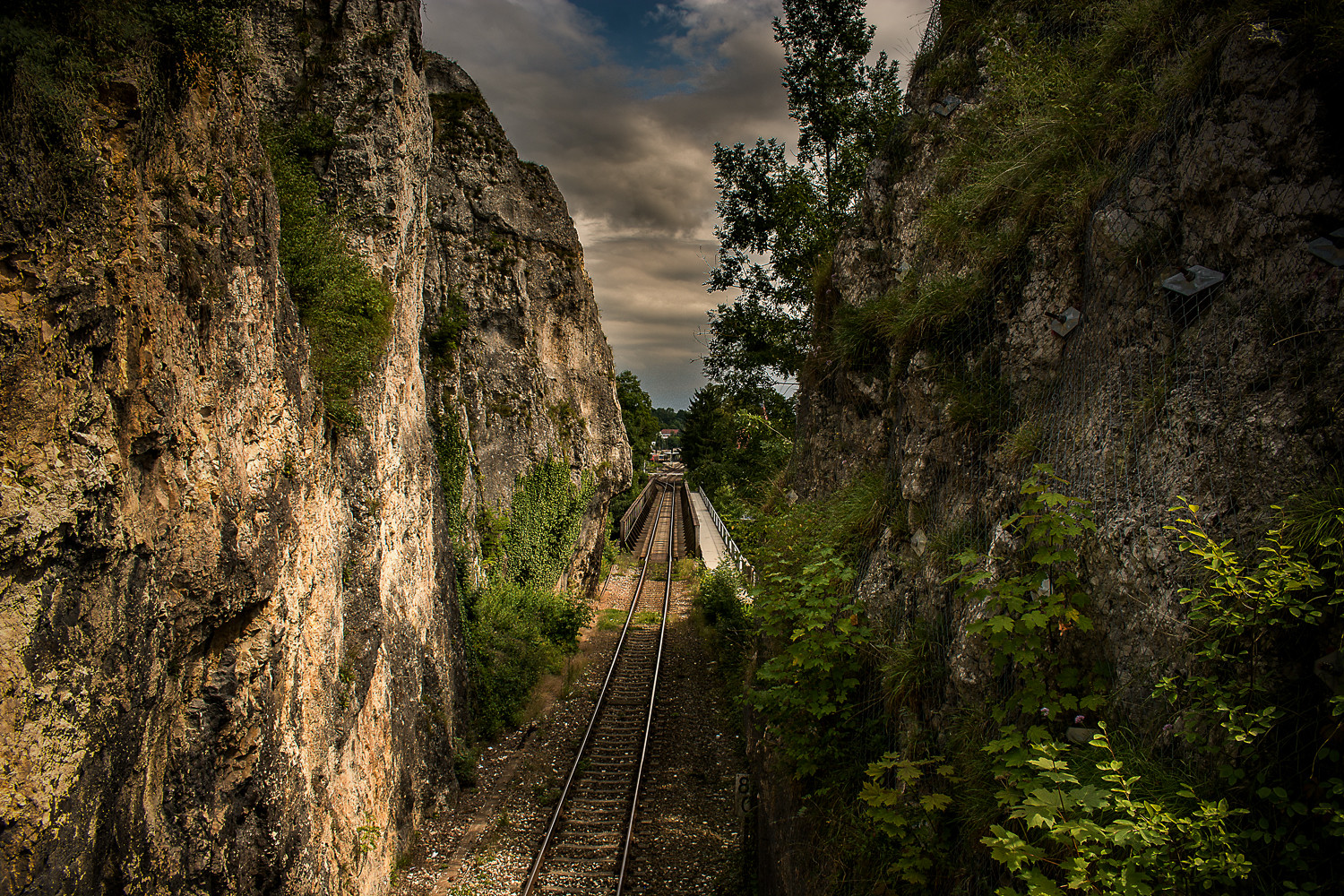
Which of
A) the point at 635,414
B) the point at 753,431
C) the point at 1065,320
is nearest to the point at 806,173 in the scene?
the point at 753,431

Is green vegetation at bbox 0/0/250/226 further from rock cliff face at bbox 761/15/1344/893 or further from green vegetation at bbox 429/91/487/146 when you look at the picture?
green vegetation at bbox 429/91/487/146

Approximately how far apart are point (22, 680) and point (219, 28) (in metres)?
5.17

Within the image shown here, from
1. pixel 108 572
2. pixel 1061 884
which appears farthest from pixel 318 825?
pixel 1061 884

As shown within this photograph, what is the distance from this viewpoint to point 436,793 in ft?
30.7

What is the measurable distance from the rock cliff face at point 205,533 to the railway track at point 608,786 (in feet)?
6.54

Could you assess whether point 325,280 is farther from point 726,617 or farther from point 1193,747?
point 726,617

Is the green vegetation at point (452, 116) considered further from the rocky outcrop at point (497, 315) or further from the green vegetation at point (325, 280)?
the green vegetation at point (325, 280)

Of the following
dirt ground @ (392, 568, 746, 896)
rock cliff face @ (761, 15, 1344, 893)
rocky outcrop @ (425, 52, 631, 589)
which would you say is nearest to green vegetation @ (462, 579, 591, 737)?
dirt ground @ (392, 568, 746, 896)

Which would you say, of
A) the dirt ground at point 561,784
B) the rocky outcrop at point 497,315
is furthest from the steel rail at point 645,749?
the rocky outcrop at point 497,315

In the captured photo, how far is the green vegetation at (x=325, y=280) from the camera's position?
7.45 meters

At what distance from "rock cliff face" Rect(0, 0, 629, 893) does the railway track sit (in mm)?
1993

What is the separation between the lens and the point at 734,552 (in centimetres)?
1762

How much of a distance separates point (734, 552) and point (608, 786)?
27.7ft

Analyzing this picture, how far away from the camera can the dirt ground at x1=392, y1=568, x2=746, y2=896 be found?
799 centimetres
